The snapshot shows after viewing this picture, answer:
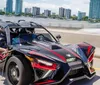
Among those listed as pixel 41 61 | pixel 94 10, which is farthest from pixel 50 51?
pixel 94 10

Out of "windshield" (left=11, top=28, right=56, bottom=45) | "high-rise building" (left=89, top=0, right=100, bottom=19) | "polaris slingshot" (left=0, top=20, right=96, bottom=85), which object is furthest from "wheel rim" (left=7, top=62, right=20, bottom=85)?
"high-rise building" (left=89, top=0, right=100, bottom=19)

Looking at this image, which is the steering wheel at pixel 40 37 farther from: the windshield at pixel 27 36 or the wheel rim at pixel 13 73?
the wheel rim at pixel 13 73

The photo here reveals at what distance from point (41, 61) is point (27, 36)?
1553 mm

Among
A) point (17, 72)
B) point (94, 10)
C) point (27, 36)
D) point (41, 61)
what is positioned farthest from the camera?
point (94, 10)

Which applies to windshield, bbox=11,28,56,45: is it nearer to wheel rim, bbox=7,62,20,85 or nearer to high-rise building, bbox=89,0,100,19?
wheel rim, bbox=7,62,20,85

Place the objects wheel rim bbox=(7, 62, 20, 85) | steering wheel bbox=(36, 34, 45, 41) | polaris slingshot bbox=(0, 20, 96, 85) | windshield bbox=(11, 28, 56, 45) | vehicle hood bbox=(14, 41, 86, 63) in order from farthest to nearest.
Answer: steering wheel bbox=(36, 34, 45, 41)
windshield bbox=(11, 28, 56, 45)
wheel rim bbox=(7, 62, 20, 85)
vehicle hood bbox=(14, 41, 86, 63)
polaris slingshot bbox=(0, 20, 96, 85)

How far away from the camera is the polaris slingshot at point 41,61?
188 inches

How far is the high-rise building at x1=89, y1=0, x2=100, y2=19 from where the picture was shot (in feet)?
166

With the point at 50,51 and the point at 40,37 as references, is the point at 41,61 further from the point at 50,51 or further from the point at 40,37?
the point at 40,37

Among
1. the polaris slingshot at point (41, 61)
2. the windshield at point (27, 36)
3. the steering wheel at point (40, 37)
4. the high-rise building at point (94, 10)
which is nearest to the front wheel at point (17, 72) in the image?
the polaris slingshot at point (41, 61)

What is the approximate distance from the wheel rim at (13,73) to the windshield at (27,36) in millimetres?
827

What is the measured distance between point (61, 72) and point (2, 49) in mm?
2054

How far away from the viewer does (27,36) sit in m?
6.18

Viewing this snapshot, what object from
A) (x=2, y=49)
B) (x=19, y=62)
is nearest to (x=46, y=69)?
(x=19, y=62)
